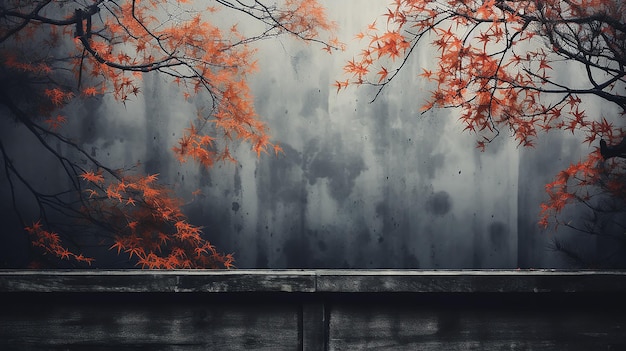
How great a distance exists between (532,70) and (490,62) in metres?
0.23

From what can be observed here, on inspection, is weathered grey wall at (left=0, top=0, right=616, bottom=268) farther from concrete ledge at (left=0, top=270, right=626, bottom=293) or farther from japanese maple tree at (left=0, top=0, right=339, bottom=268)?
concrete ledge at (left=0, top=270, right=626, bottom=293)

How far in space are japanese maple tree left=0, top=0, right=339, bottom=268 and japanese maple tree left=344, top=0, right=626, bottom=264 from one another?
0.40m

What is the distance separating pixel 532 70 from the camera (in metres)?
2.74

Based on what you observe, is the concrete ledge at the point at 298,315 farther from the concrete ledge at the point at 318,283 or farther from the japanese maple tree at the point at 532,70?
the japanese maple tree at the point at 532,70

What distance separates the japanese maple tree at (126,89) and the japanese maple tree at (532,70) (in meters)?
Result: 0.40

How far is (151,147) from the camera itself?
2736 millimetres

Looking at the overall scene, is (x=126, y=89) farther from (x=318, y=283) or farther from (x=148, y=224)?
(x=318, y=283)

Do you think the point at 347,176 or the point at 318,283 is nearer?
the point at 318,283

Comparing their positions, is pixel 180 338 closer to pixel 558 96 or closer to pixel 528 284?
pixel 528 284

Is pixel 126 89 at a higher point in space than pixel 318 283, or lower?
higher

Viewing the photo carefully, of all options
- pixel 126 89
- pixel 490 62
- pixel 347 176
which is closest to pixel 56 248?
pixel 126 89

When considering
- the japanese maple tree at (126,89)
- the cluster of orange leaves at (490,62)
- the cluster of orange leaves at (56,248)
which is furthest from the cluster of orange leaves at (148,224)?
the cluster of orange leaves at (490,62)

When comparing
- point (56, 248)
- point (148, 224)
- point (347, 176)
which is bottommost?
point (56, 248)

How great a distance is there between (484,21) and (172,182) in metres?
1.89
